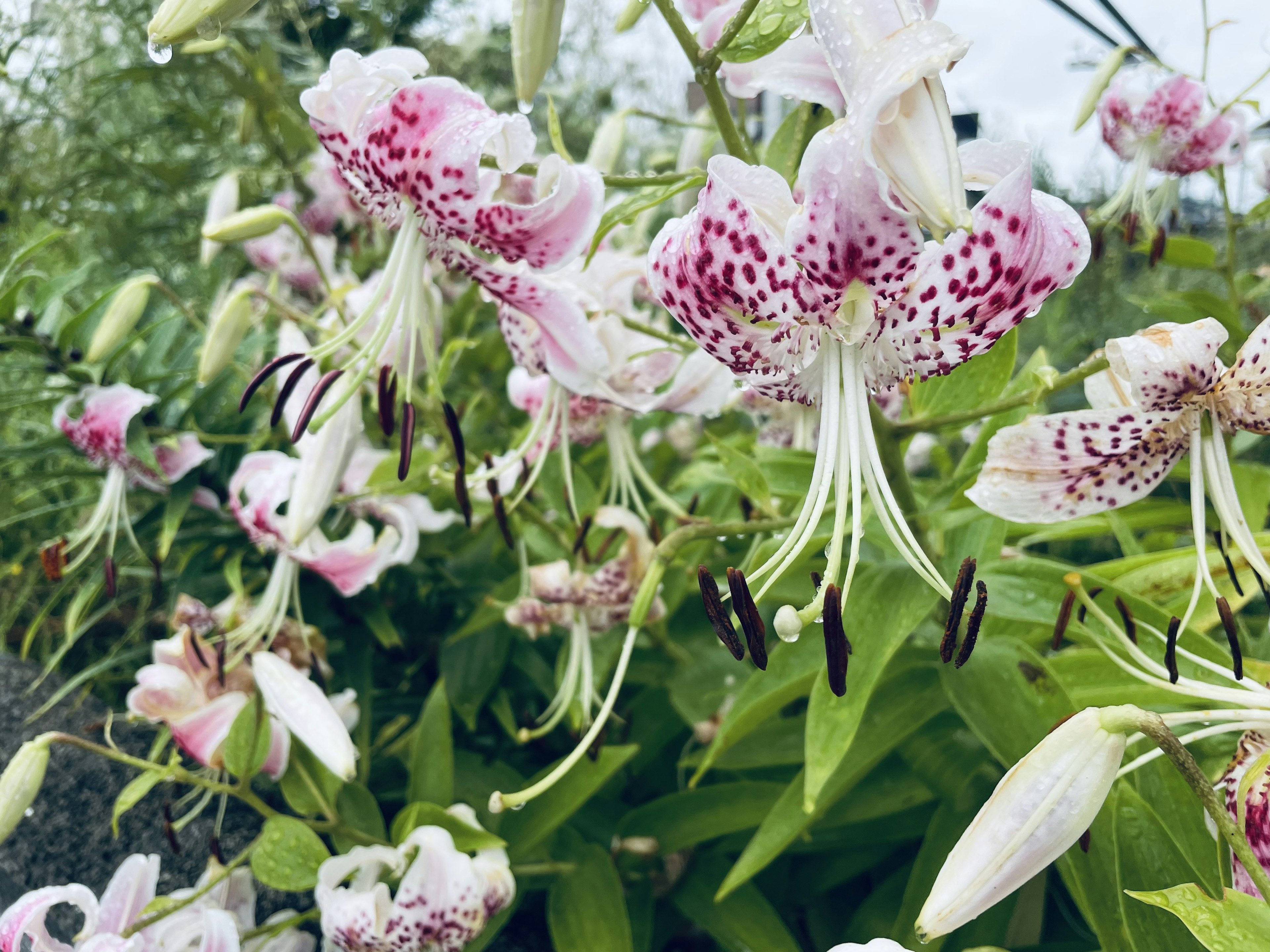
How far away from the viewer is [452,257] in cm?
70

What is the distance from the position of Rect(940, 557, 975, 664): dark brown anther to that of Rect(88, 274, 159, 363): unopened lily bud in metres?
0.80

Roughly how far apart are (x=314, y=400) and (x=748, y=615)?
1.22 ft

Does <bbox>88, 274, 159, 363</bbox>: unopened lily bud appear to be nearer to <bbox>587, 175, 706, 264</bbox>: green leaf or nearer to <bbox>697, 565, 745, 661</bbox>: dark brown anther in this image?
<bbox>587, 175, 706, 264</bbox>: green leaf

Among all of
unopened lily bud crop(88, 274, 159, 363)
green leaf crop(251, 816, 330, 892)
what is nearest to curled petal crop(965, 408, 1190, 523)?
green leaf crop(251, 816, 330, 892)

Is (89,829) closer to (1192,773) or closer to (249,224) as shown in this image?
(249,224)

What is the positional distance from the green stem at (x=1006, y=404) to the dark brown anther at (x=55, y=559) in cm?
81

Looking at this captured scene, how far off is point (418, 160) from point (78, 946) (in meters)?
0.61

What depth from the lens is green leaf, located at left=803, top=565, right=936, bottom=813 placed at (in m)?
0.59

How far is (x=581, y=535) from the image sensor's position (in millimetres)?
859

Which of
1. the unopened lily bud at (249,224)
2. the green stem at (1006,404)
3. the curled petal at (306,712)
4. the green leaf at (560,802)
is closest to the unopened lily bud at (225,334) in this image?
the unopened lily bud at (249,224)

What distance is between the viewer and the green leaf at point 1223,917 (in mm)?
392

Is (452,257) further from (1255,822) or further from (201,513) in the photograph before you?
(1255,822)

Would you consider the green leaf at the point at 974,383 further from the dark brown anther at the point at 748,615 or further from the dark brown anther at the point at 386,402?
the dark brown anther at the point at 386,402

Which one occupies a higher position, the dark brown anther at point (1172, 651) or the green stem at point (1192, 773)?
the green stem at point (1192, 773)
